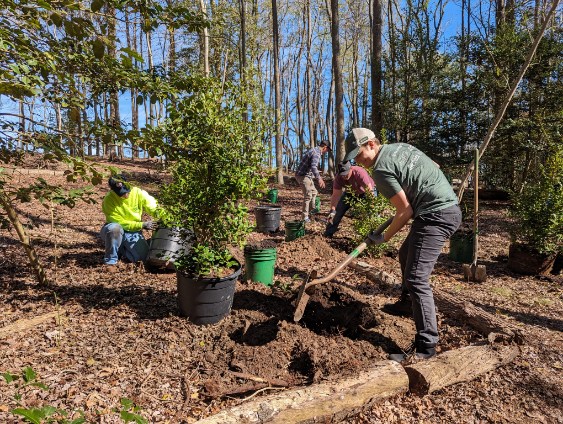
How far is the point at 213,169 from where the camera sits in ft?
11.7

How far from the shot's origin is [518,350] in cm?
307

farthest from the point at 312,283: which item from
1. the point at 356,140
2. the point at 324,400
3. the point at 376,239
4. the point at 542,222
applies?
the point at 542,222

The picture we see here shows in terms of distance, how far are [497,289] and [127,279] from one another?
483 cm

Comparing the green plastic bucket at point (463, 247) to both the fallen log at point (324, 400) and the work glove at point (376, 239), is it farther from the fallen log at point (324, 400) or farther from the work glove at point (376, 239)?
the fallen log at point (324, 400)

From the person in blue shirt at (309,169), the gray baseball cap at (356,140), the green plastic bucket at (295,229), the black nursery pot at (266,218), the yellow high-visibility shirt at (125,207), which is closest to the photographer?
the gray baseball cap at (356,140)

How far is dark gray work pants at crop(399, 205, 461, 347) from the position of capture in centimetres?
300

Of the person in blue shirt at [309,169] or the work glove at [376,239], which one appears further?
the person in blue shirt at [309,169]

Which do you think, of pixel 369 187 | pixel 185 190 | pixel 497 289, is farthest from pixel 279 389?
pixel 369 187

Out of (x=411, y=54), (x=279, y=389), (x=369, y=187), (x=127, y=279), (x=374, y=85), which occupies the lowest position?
(x=279, y=389)

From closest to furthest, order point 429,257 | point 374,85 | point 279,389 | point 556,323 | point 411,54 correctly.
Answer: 1. point 279,389
2. point 429,257
3. point 556,323
4. point 374,85
5. point 411,54

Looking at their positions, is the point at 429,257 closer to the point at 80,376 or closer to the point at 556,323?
the point at 556,323

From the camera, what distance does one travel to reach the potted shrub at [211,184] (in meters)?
3.52

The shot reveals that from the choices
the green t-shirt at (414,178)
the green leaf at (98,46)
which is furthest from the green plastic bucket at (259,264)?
the green leaf at (98,46)

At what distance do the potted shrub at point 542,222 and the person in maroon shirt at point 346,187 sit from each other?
2261 mm
